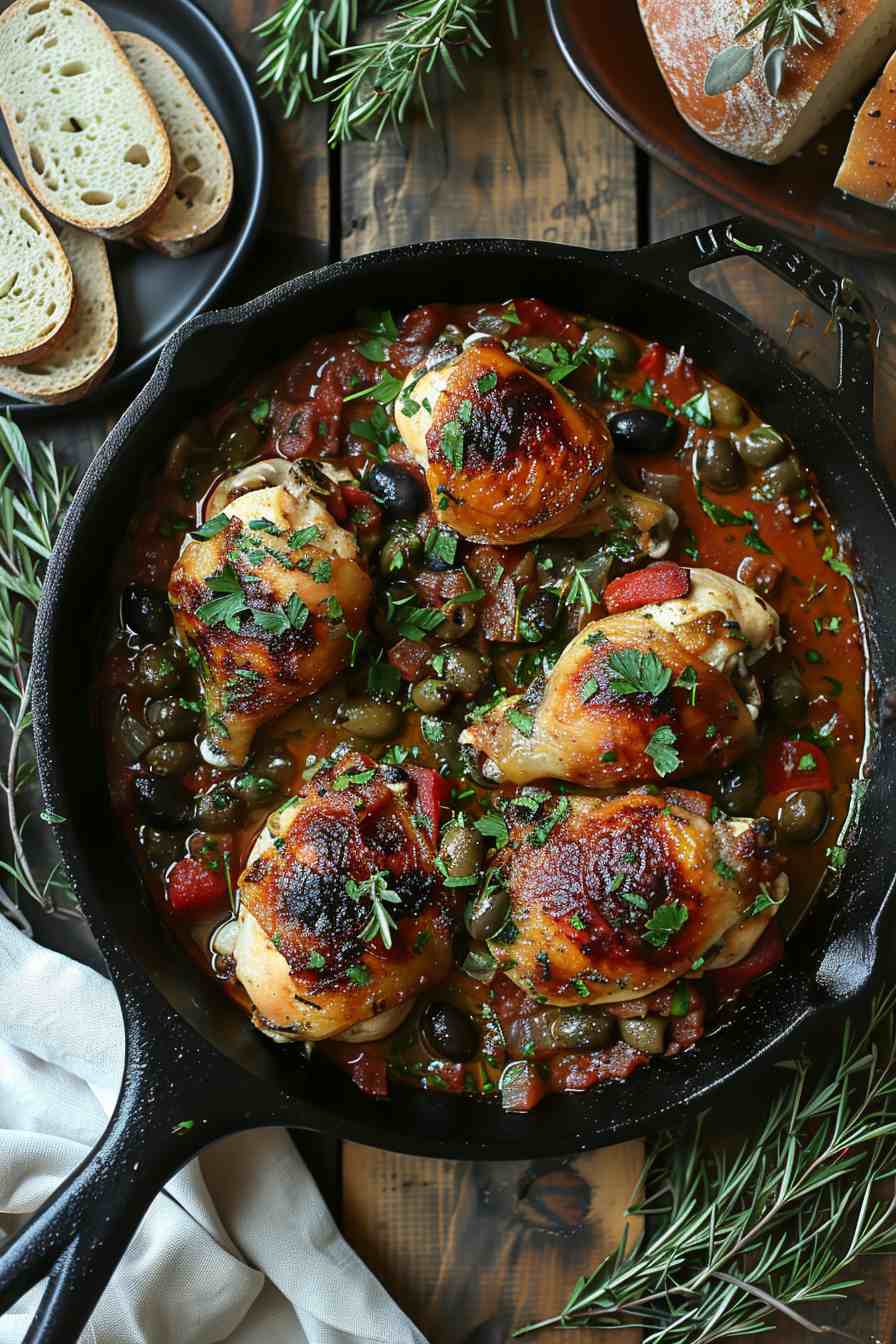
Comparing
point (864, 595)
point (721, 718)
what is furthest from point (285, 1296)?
point (864, 595)

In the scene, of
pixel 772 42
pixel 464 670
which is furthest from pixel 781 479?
pixel 772 42

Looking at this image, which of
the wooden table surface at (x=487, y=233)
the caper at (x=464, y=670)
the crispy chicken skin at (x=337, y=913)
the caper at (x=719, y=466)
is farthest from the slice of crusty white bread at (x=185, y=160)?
the crispy chicken skin at (x=337, y=913)

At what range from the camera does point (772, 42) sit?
323cm

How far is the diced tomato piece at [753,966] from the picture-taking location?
131 inches

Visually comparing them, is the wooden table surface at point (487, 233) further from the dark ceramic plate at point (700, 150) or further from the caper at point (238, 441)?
the caper at point (238, 441)

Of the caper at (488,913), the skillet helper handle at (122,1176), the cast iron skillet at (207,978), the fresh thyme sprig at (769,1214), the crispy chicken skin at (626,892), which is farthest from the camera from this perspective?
the fresh thyme sprig at (769,1214)

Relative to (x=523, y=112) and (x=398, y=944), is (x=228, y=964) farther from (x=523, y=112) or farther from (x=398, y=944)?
(x=523, y=112)

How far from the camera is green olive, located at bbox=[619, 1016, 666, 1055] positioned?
10.8ft

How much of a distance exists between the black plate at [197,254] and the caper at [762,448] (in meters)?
1.47

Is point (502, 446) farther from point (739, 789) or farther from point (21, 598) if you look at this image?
point (21, 598)

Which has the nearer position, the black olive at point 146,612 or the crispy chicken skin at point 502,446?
the crispy chicken skin at point 502,446

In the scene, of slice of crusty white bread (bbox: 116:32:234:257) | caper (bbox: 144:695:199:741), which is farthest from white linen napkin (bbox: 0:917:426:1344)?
slice of crusty white bread (bbox: 116:32:234:257)

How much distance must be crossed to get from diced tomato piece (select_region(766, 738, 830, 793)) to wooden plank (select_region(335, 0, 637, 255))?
1.51 metres

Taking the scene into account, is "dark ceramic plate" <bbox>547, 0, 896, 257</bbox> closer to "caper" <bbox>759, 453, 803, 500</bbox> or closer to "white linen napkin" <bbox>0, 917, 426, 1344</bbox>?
"caper" <bbox>759, 453, 803, 500</bbox>
